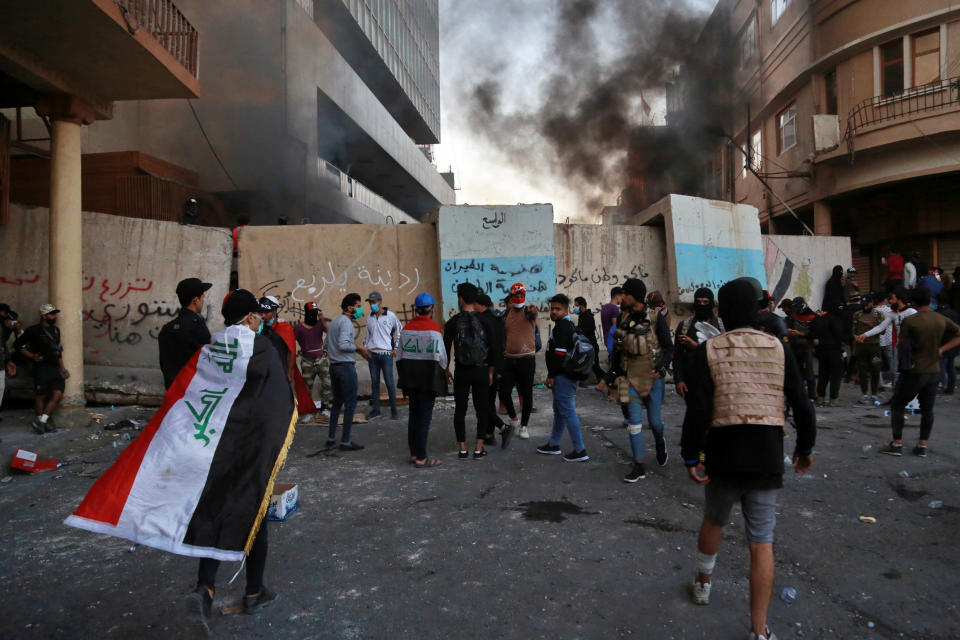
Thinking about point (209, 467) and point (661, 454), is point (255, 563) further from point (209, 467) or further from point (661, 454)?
point (661, 454)

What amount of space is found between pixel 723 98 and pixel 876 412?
15642mm

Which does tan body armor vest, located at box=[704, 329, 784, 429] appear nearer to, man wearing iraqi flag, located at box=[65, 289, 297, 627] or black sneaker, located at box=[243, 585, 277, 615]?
man wearing iraqi flag, located at box=[65, 289, 297, 627]

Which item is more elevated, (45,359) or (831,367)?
(45,359)

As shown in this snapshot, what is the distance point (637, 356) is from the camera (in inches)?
196

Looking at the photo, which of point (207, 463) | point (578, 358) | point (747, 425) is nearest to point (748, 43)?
point (578, 358)

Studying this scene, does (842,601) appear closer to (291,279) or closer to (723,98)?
(291,279)

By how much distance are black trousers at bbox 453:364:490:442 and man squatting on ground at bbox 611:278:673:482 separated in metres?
1.21

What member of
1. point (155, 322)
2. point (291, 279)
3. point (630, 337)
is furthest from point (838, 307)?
point (155, 322)

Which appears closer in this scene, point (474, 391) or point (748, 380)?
point (748, 380)

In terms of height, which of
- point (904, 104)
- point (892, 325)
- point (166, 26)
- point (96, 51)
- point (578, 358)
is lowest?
point (578, 358)

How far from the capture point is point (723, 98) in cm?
2027

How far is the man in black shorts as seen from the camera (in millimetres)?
6824

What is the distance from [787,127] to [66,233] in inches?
725

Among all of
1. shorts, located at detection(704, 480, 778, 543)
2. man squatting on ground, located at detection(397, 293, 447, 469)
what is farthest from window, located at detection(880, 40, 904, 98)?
shorts, located at detection(704, 480, 778, 543)
